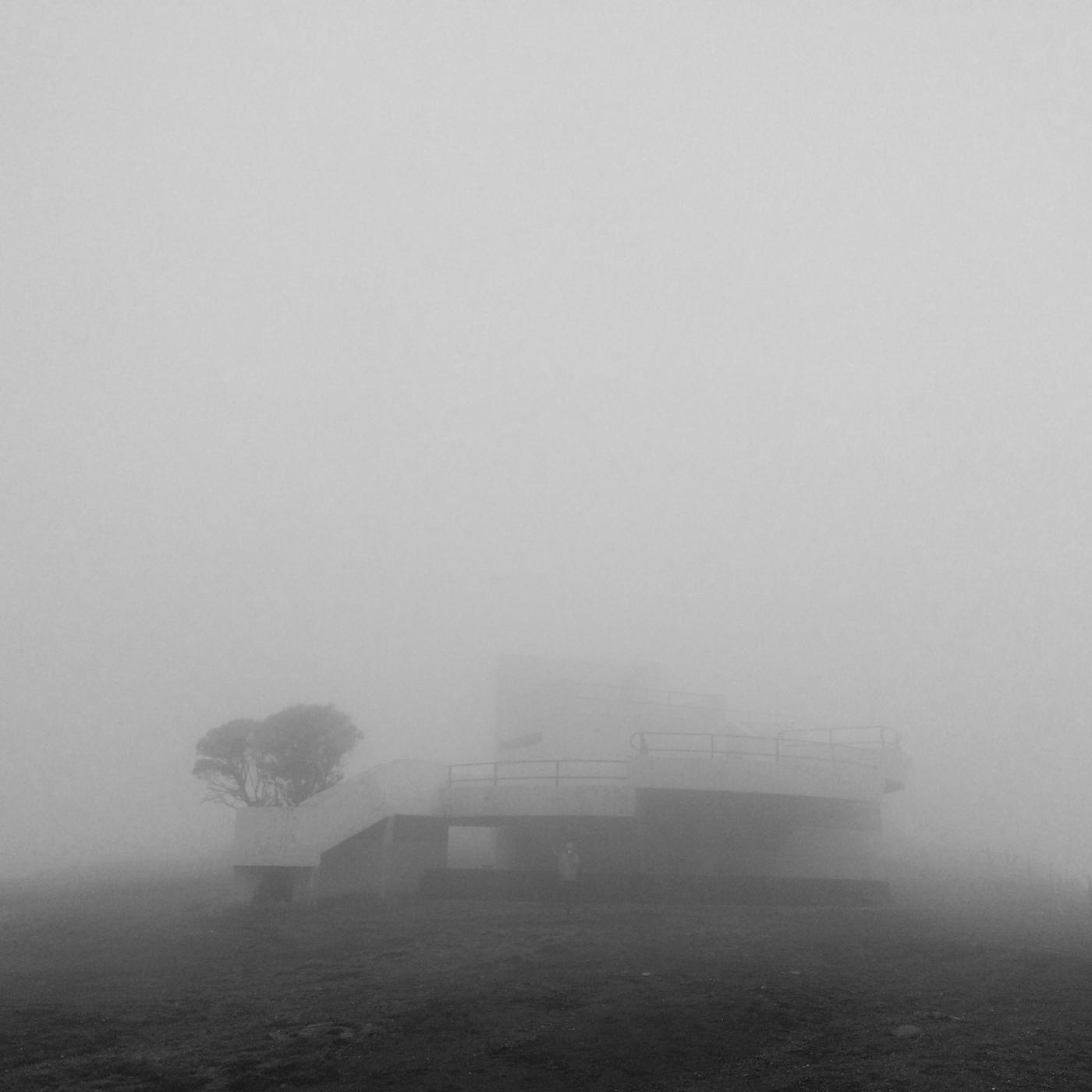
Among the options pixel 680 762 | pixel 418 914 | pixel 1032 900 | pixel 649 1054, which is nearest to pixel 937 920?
pixel 1032 900

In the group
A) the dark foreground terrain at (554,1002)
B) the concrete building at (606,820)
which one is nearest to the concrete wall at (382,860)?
the concrete building at (606,820)

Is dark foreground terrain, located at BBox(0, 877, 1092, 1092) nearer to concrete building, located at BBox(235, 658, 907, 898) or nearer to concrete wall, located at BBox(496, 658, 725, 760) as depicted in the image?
concrete building, located at BBox(235, 658, 907, 898)

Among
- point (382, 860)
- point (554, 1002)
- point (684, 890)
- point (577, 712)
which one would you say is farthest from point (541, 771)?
point (554, 1002)

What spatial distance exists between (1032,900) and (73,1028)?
75.1ft

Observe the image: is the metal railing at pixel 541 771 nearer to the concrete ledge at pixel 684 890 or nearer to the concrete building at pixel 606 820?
the concrete building at pixel 606 820

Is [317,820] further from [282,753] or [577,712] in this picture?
[577,712]

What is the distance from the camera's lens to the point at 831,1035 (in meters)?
11.2

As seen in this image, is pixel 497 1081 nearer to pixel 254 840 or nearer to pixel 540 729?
pixel 254 840

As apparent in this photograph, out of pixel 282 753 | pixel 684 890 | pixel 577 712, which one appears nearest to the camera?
pixel 684 890

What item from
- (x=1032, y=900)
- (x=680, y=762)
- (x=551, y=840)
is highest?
(x=680, y=762)

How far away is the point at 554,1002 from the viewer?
13117mm

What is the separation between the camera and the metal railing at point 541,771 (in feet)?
87.6

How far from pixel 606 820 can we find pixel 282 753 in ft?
36.7

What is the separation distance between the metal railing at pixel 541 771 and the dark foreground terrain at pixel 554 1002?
16.6 feet
